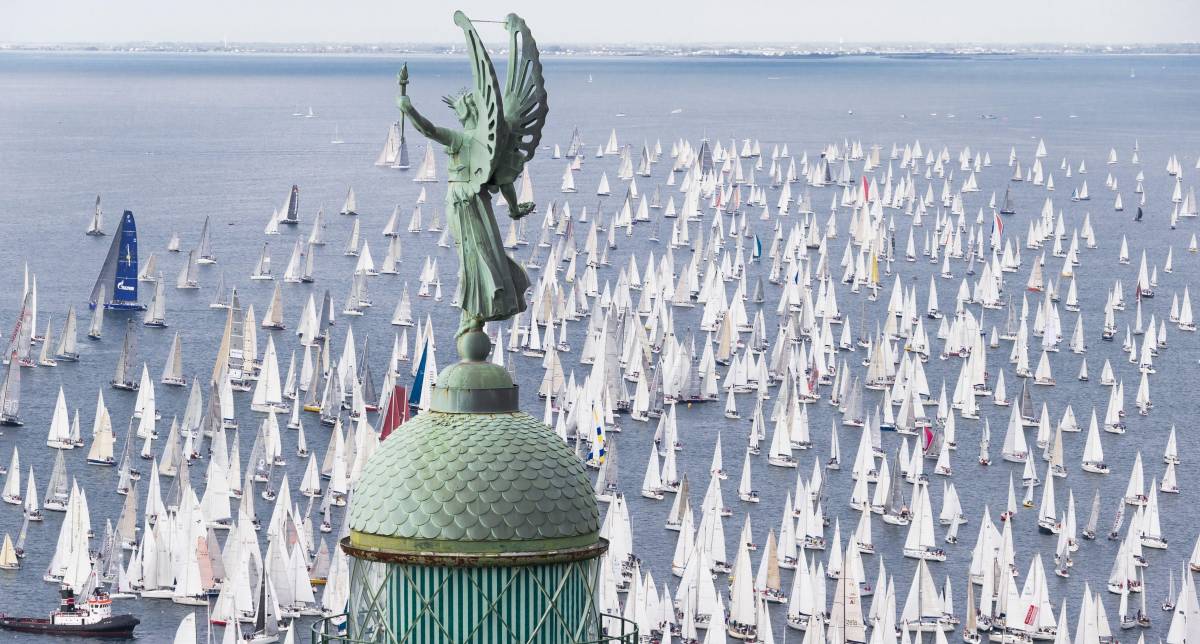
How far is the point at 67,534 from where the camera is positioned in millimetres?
146875

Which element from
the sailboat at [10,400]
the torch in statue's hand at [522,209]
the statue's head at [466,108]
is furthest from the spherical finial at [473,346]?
the sailboat at [10,400]

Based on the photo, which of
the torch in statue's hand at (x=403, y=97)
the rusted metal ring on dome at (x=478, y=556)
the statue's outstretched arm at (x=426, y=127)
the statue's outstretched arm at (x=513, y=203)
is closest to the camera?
the rusted metal ring on dome at (x=478, y=556)

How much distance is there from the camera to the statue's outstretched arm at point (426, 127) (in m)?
18.7

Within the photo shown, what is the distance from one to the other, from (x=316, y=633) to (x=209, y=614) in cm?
12243

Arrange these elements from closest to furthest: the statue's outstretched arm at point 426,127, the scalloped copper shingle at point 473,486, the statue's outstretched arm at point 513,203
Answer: the scalloped copper shingle at point 473,486 → the statue's outstretched arm at point 426,127 → the statue's outstretched arm at point 513,203

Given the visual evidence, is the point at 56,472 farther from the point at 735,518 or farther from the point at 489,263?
the point at 489,263

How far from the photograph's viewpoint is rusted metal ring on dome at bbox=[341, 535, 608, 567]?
1780 cm

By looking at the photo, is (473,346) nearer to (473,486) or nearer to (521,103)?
(473,486)

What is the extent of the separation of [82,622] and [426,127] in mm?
123574

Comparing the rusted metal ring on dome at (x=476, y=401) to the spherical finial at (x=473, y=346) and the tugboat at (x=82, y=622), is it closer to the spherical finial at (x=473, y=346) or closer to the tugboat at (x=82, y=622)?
the spherical finial at (x=473, y=346)

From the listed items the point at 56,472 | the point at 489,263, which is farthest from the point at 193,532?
the point at 489,263

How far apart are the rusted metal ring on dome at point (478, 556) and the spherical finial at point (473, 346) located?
70.1 inches

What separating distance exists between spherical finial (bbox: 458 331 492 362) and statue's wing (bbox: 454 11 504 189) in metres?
1.16

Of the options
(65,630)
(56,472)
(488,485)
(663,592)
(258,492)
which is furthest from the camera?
(258,492)
